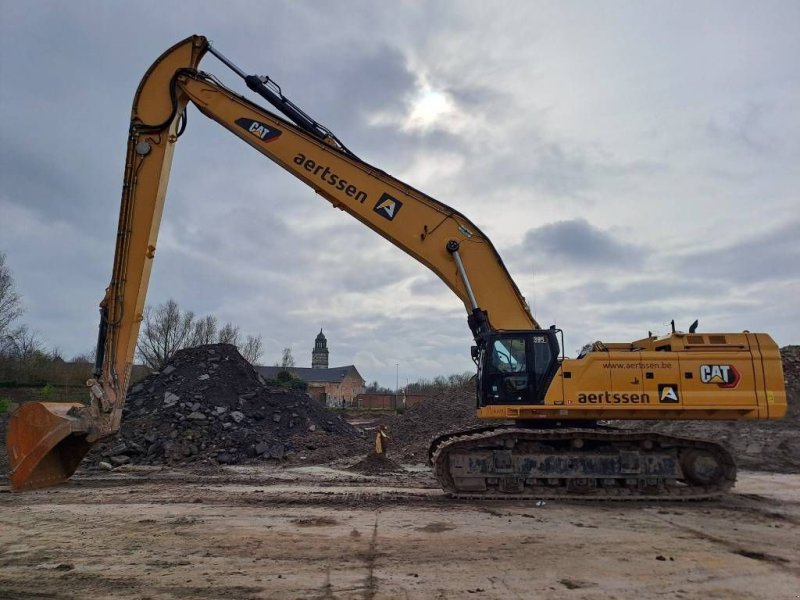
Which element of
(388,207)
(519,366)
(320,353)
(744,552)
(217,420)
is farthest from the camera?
(320,353)

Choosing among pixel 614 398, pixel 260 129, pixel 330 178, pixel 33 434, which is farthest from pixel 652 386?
pixel 33 434

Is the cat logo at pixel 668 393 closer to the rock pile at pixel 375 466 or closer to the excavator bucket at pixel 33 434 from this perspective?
the rock pile at pixel 375 466

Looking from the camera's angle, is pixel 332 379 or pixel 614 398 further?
pixel 332 379

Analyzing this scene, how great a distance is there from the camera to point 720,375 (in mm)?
8539

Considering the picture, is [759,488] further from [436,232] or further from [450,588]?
[450,588]

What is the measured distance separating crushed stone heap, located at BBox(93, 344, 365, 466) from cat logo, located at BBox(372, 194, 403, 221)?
316 inches

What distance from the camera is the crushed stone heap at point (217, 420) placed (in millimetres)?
14156

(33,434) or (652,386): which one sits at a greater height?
(652,386)

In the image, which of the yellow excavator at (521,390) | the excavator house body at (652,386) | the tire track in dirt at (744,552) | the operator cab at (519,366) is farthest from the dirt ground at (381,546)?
the operator cab at (519,366)

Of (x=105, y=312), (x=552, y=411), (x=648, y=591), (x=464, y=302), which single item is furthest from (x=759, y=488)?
(x=105, y=312)

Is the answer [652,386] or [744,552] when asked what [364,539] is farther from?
[652,386]

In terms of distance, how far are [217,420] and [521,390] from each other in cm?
1051

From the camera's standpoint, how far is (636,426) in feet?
56.9

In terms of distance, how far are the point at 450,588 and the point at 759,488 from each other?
8970mm
